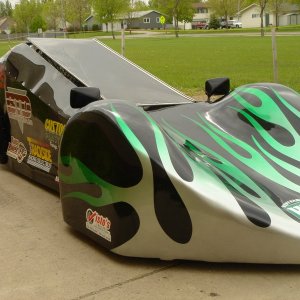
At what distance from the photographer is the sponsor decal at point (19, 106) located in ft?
15.9

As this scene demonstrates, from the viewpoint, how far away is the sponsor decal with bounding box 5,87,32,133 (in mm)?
4840

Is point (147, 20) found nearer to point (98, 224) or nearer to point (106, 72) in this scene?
point (106, 72)

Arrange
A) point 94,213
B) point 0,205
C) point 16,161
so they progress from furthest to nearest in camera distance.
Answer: point 16,161 < point 0,205 < point 94,213

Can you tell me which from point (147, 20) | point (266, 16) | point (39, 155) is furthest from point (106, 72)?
point (147, 20)

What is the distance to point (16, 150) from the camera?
5.25 meters

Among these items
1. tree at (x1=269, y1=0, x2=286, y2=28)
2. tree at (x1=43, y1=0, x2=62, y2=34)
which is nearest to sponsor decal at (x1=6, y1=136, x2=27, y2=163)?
tree at (x1=269, y1=0, x2=286, y2=28)

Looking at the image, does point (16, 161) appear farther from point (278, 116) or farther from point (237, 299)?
point (237, 299)

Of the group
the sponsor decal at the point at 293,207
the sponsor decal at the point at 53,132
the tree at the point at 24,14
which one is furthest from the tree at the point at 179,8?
the sponsor decal at the point at 293,207

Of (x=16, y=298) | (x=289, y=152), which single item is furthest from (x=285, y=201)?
(x=16, y=298)

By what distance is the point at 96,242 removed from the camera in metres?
3.57

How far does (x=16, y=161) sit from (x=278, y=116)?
2583mm

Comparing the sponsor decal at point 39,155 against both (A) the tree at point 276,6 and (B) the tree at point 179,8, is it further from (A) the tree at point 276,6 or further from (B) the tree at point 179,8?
(B) the tree at point 179,8

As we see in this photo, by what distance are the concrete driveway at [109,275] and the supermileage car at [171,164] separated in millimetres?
87

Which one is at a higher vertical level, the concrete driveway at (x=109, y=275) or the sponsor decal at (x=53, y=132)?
the sponsor decal at (x=53, y=132)
